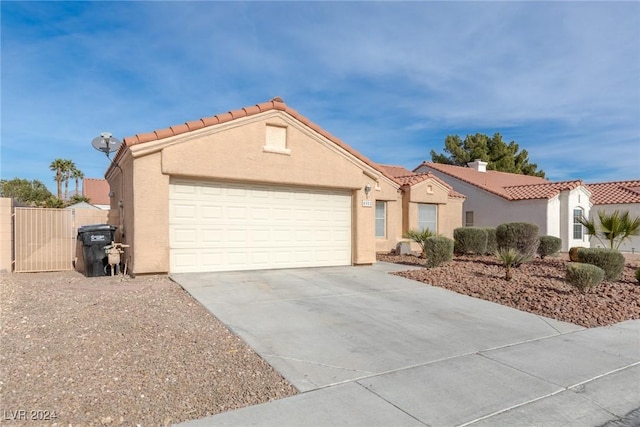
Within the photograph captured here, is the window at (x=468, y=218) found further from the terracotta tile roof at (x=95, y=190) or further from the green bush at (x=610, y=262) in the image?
the terracotta tile roof at (x=95, y=190)

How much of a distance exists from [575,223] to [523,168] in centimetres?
1902

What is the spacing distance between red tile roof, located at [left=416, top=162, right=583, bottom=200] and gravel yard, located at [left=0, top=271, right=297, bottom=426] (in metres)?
21.4

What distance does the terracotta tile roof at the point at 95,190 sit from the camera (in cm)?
4094

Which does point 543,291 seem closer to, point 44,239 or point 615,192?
point 44,239

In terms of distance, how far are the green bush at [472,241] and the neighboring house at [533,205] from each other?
24.6ft

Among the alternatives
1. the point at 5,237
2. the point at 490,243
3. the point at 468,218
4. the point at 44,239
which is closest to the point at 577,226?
the point at 468,218

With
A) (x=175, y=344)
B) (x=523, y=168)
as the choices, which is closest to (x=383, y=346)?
(x=175, y=344)

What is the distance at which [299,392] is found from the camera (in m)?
4.15

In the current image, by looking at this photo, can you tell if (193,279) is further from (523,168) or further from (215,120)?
(523,168)

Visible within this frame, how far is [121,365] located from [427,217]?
17.4m

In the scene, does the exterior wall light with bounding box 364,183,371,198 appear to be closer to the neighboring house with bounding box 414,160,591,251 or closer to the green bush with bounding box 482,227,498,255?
the green bush with bounding box 482,227,498,255

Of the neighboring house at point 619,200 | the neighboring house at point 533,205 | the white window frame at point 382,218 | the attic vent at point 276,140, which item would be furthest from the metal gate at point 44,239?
the neighboring house at point 619,200

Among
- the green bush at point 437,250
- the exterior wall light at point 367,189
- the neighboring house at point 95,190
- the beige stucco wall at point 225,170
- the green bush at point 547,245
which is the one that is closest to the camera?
the beige stucco wall at point 225,170

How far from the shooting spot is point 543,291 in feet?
30.1
